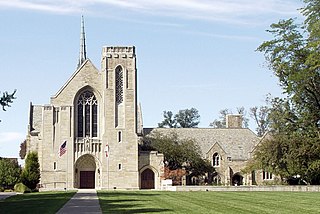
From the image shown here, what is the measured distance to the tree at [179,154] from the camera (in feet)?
241

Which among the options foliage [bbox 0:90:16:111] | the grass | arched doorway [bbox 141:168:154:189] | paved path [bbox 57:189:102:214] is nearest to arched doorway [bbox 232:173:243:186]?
arched doorway [bbox 141:168:154:189]

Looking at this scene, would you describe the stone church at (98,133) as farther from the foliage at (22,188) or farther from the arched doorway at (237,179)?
the arched doorway at (237,179)

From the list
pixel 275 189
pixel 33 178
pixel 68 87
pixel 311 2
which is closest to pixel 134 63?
pixel 68 87

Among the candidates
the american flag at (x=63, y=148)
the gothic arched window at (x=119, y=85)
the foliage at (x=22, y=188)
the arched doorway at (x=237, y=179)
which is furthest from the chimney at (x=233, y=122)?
the foliage at (x=22, y=188)

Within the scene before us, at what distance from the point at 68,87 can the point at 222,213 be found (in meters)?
49.8

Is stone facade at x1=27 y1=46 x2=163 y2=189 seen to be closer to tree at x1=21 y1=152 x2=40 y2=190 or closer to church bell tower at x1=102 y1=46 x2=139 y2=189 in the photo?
church bell tower at x1=102 y1=46 x2=139 y2=189

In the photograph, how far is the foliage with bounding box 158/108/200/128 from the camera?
115206 millimetres

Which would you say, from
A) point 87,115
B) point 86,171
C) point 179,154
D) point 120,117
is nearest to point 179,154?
point 179,154

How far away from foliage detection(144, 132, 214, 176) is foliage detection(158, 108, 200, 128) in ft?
125

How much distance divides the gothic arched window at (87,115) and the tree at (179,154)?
6.87 m

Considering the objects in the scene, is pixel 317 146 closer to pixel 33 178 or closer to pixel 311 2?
pixel 311 2

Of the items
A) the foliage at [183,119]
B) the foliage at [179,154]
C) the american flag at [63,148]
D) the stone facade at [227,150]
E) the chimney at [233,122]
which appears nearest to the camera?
the american flag at [63,148]

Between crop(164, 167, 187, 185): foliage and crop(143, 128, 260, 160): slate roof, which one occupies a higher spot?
crop(143, 128, 260, 160): slate roof

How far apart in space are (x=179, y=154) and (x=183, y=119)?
143 ft
